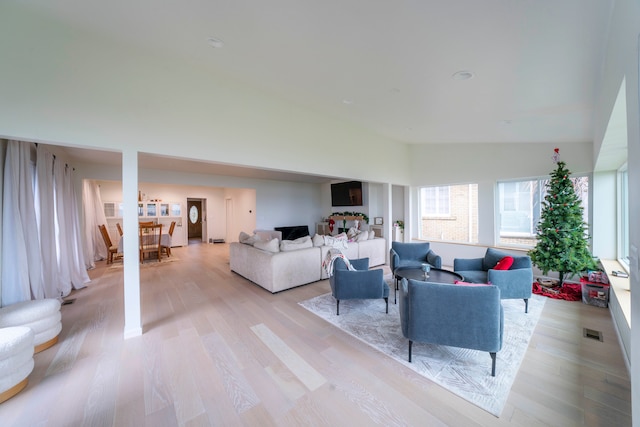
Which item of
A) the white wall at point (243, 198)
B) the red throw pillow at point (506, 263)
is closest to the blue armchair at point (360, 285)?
the red throw pillow at point (506, 263)

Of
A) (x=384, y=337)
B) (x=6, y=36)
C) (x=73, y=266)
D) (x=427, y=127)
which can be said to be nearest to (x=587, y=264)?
(x=427, y=127)

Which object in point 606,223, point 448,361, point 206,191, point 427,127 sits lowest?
point 448,361

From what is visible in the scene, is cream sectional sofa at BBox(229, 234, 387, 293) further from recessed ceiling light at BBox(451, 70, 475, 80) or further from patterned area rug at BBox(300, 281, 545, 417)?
recessed ceiling light at BBox(451, 70, 475, 80)

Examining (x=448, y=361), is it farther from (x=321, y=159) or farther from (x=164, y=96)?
(x=164, y=96)

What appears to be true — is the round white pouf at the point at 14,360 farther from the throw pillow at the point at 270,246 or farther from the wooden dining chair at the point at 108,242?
the wooden dining chair at the point at 108,242

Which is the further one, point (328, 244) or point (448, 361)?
point (328, 244)

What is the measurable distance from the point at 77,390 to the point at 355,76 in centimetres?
430

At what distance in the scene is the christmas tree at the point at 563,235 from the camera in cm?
404

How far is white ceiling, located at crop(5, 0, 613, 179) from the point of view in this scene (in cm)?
196

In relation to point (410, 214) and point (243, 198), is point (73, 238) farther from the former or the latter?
point (410, 214)

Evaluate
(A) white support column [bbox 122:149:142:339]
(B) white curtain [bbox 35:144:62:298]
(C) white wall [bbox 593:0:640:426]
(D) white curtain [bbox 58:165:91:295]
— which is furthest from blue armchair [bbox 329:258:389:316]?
(D) white curtain [bbox 58:165:91:295]

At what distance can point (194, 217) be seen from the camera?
41.3 feet

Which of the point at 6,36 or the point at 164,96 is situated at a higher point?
the point at 6,36

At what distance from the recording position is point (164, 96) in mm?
3092
